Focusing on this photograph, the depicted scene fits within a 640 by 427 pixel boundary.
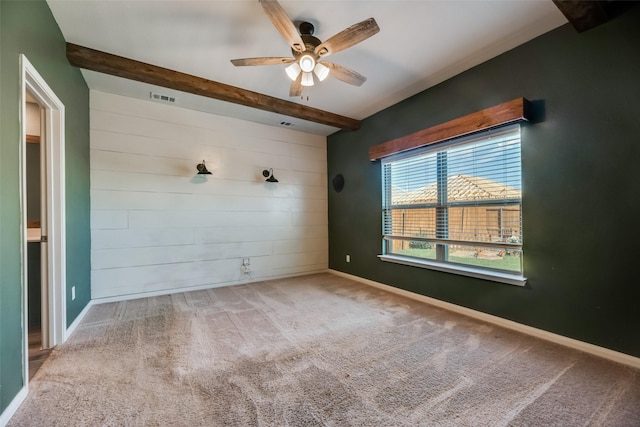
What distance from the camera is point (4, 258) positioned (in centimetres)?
141

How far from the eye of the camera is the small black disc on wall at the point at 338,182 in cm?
482

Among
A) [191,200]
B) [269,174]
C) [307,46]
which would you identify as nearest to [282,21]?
[307,46]

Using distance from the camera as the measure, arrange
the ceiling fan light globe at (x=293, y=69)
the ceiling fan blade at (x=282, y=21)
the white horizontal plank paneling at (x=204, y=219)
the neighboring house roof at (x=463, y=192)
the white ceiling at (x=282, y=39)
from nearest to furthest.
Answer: the ceiling fan blade at (x=282, y=21) → the white ceiling at (x=282, y=39) → the ceiling fan light globe at (x=293, y=69) → the neighboring house roof at (x=463, y=192) → the white horizontal plank paneling at (x=204, y=219)

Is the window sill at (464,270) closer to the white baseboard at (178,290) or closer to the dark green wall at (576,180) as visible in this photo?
the dark green wall at (576,180)

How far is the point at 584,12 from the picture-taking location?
6.16ft

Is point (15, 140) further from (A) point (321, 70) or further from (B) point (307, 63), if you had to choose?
(A) point (321, 70)

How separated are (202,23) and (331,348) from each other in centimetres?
304

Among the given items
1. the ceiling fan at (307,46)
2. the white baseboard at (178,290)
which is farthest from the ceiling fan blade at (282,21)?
the white baseboard at (178,290)

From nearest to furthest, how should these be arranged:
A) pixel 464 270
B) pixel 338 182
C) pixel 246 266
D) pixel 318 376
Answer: pixel 318 376 → pixel 464 270 → pixel 246 266 → pixel 338 182

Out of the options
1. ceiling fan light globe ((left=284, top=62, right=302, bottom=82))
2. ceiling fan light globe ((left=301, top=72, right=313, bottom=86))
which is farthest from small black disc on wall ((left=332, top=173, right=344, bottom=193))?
ceiling fan light globe ((left=284, top=62, right=302, bottom=82))

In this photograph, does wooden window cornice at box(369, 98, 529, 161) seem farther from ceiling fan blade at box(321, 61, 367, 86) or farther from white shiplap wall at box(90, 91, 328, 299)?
white shiplap wall at box(90, 91, 328, 299)

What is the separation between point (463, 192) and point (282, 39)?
8.29ft

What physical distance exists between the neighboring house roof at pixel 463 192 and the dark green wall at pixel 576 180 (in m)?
0.21

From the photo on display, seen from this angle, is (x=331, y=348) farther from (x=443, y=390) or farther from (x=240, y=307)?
(x=240, y=307)
